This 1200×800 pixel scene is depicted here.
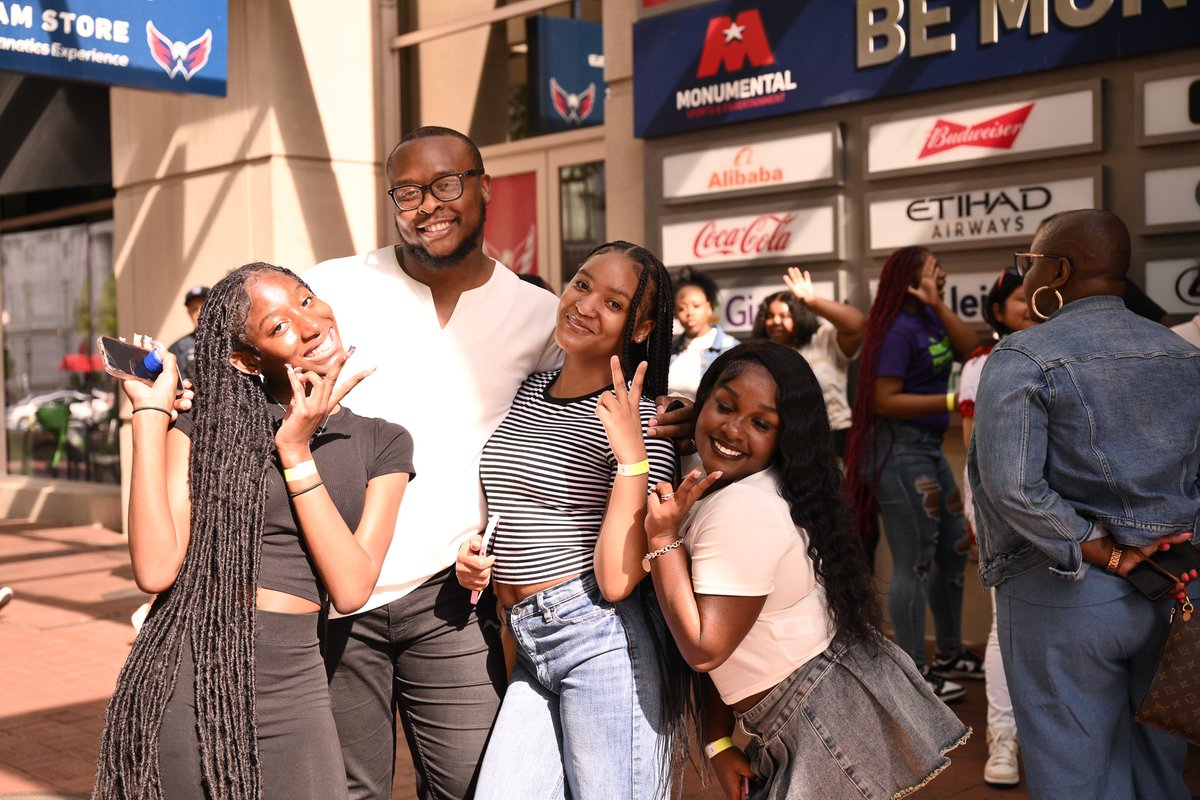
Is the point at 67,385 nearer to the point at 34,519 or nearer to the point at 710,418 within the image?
the point at 34,519

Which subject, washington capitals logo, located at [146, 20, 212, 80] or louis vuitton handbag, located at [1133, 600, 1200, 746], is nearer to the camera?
louis vuitton handbag, located at [1133, 600, 1200, 746]

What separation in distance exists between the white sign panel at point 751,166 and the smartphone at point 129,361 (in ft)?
17.0

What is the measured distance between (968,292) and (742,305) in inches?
59.3

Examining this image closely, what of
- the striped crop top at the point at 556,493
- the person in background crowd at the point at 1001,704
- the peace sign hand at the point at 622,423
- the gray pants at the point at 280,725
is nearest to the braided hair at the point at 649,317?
the striped crop top at the point at 556,493

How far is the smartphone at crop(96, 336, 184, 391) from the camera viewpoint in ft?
7.71

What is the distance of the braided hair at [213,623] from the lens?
2307 mm

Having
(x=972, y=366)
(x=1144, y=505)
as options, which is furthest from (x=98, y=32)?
(x=1144, y=505)

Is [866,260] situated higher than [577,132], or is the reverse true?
[577,132]

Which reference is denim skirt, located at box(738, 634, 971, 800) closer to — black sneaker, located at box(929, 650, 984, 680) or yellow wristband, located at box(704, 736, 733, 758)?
yellow wristband, located at box(704, 736, 733, 758)

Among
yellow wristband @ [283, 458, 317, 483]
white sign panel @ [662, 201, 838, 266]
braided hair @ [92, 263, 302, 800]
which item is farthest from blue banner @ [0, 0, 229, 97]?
yellow wristband @ [283, 458, 317, 483]

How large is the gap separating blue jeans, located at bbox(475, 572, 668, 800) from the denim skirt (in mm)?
244

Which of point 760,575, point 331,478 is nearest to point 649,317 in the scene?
point 760,575

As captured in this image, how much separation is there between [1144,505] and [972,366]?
6.94 feet

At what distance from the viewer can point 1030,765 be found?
10.1 feet
